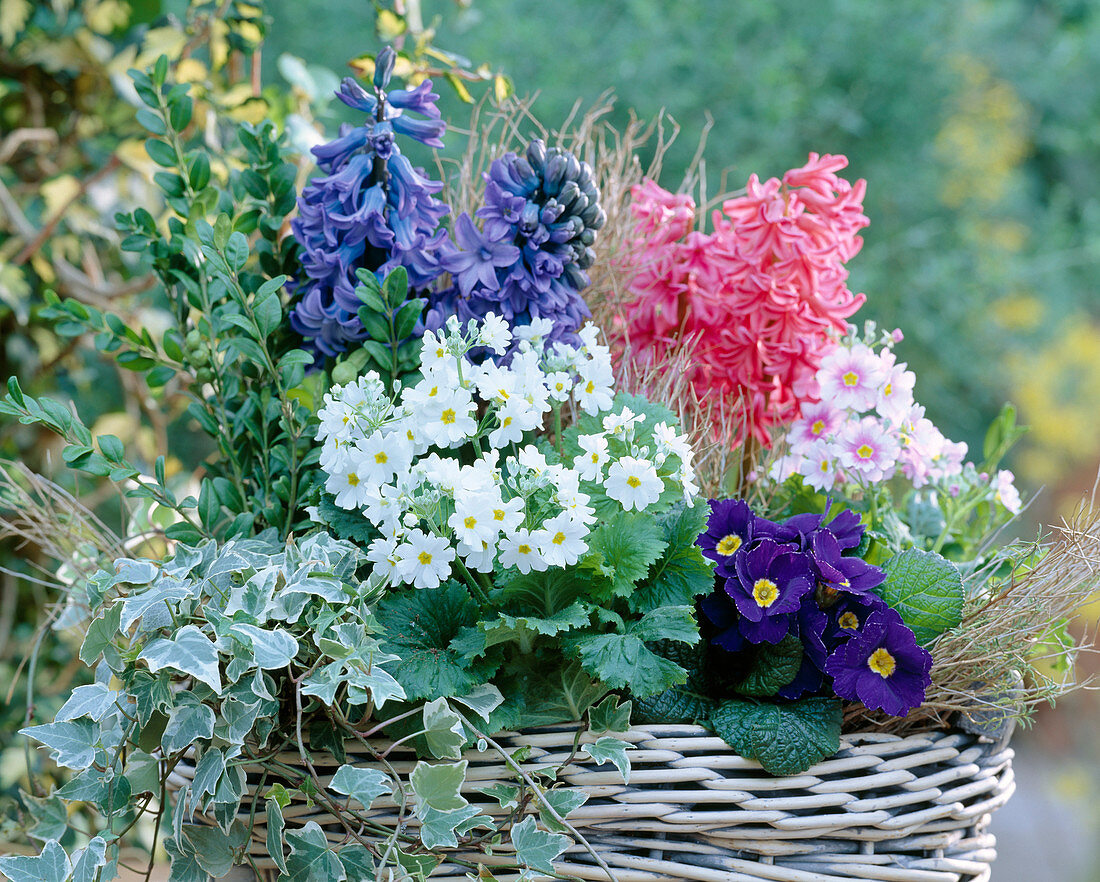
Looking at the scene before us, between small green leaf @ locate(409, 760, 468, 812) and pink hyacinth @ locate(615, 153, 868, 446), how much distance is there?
0.48 m

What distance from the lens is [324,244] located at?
0.81 m

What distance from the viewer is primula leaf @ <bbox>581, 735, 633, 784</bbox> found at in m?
0.62

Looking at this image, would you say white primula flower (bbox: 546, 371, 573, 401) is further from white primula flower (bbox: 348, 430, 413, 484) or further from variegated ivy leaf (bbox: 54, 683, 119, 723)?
variegated ivy leaf (bbox: 54, 683, 119, 723)

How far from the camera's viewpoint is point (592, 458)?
2.25 feet

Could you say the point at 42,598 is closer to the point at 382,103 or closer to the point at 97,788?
the point at 97,788

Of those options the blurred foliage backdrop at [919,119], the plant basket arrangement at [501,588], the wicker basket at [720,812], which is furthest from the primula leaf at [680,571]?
the blurred foliage backdrop at [919,119]

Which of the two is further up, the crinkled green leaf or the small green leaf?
the crinkled green leaf

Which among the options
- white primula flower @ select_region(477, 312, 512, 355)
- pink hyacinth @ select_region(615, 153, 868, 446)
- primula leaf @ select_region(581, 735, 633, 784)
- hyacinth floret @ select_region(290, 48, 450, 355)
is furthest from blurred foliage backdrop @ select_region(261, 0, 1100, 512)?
primula leaf @ select_region(581, 735, 633, 784)

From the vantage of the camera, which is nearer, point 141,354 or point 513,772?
point 513,772

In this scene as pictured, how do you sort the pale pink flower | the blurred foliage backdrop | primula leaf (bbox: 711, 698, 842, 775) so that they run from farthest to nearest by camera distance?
the blurred foliage backdrop < the pale pink flower < primula leaf (bbox: 711, 698, 842, 775)

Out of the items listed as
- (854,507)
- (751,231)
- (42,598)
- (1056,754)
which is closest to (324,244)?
(751,231)

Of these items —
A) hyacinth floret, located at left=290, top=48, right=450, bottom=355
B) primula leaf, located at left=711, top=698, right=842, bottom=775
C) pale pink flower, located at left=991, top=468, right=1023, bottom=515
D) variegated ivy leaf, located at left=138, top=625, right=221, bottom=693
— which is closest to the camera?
variegated ivy leaf, located at left=138, top=625, right=221, bottom=693

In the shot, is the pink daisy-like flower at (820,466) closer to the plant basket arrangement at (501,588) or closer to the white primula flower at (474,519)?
the plant basket arrangement at (501,588)

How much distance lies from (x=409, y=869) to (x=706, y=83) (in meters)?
2.89
